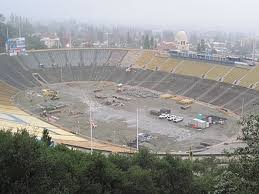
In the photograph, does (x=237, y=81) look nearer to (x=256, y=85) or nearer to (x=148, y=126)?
(x=256, y=85)

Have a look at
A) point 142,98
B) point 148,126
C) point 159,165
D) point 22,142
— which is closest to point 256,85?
point 142,98

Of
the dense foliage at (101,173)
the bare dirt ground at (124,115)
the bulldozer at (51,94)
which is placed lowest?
the bare dirt ground at (124,115)

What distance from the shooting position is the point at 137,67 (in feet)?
218

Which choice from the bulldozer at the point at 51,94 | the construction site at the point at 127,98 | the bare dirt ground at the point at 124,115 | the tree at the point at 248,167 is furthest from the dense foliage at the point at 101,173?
the bulldozer at the point at 51,94

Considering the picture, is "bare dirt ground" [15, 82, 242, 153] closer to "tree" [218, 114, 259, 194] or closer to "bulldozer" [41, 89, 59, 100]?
"bulldozer" [41, 89, 59, 100]

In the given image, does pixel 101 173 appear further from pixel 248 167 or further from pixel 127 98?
pixel 127 98

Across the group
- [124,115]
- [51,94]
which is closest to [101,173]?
[124,115]

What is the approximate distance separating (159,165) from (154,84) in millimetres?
43319

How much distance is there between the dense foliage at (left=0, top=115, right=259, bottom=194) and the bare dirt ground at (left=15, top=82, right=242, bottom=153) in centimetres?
1750

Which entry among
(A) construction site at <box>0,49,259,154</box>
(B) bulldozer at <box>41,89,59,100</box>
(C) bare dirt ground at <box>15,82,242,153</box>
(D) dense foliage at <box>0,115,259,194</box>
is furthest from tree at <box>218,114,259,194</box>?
(B) bulldozer at <box>41,89,59,100</box>

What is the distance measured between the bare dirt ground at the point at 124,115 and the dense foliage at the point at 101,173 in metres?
17.5

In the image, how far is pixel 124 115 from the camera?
4431cm

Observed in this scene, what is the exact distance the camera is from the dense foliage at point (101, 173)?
7508mm

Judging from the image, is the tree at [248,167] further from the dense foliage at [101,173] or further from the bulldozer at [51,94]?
the bulldozer at [51,94]
